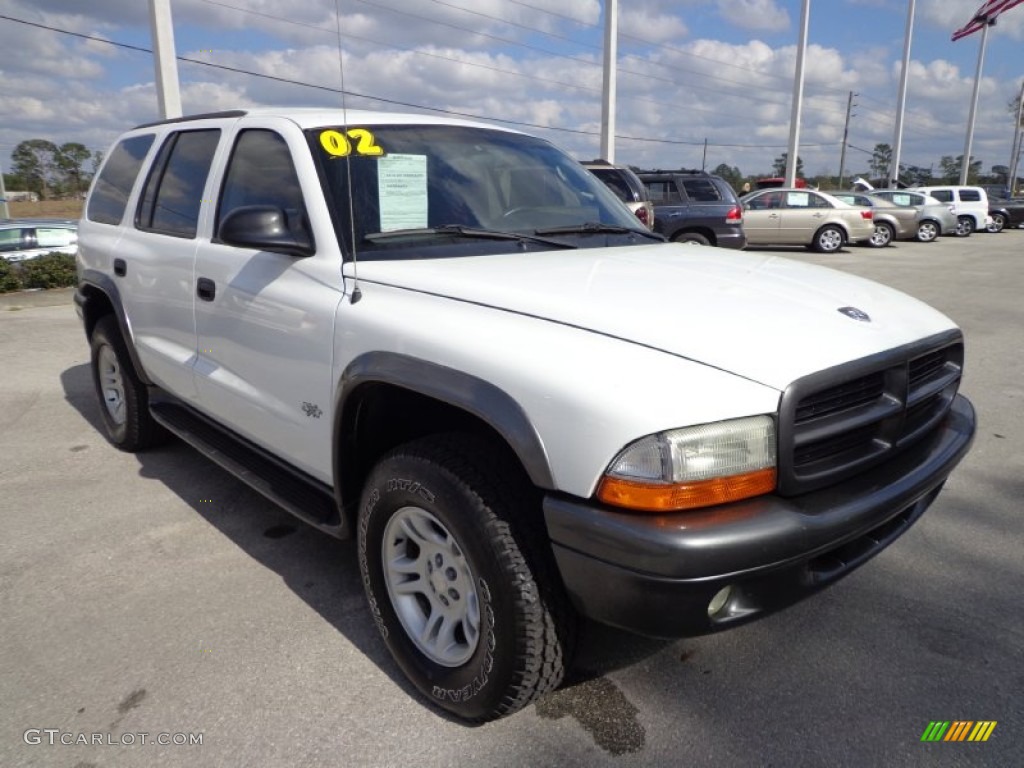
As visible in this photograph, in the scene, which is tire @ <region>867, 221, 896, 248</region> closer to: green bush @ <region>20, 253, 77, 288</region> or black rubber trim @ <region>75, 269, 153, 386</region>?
green bush @ <region>20, 253, 77, 288</region>

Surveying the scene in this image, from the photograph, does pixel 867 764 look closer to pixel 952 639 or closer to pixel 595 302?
pixel 952 639

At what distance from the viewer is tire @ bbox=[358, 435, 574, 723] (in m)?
2.01

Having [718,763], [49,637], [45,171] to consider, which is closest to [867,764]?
[718,763]

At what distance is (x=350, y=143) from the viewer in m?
2.87

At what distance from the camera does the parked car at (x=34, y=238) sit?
1284cm

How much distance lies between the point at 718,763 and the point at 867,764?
42cm

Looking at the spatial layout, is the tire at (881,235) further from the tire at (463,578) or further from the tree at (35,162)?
the tree at (35,162)

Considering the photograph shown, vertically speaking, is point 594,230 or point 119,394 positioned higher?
point 594,230

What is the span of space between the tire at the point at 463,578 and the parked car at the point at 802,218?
1866cm

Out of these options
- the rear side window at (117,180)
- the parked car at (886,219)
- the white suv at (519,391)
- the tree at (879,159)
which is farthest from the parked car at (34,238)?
the tree at (879,159)

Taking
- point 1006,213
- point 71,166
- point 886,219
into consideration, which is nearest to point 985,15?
point 1006,213

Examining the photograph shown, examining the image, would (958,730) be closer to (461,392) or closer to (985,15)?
(461,392)

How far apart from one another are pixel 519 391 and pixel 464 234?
3.66 feet

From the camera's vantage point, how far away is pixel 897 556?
3.27 metres
